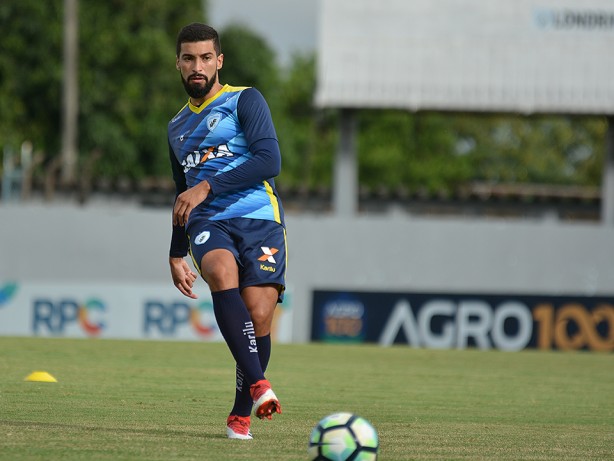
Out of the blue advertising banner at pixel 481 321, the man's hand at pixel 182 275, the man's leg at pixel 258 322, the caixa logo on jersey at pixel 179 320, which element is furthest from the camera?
the blue advertising banner at pixel 481 321

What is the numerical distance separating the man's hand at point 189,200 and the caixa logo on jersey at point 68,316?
46.4ft

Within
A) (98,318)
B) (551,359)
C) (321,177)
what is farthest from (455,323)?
(321,177)

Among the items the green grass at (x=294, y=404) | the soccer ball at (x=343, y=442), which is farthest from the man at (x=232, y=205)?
the soccer ball at (x=343, y=442)

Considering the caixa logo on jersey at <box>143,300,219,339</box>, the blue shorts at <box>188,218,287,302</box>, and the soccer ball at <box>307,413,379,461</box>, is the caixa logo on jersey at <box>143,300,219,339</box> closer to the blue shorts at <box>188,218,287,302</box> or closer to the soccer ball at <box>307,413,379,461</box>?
the blue shorts at <box>188,218,287,302</box>

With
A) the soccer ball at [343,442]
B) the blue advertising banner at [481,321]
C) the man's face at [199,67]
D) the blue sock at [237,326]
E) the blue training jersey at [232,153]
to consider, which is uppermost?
the man's face at [199,67]

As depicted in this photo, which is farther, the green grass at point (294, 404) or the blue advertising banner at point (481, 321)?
the blue advertising banner at point (481, 321)

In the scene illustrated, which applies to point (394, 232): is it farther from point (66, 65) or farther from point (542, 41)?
point (66, 65)

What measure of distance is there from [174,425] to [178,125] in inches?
66.9

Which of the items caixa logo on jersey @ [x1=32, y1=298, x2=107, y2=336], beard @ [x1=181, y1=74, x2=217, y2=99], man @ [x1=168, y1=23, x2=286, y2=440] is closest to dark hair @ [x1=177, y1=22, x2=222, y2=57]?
man @ [x1=168, y1=23, x2=286, y2=440]

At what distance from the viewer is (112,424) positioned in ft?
23.2

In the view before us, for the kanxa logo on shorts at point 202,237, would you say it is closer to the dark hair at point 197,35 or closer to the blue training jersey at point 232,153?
the blue training jersey at point 232,153

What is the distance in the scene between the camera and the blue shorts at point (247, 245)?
670 centimetres

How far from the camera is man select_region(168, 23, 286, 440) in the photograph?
658cm

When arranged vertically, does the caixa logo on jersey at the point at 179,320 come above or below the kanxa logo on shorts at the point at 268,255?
below
